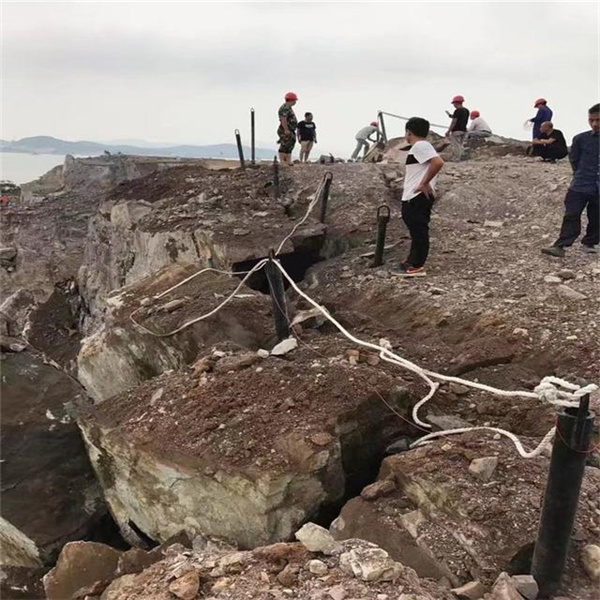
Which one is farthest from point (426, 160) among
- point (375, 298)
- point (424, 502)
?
point (424, 502)

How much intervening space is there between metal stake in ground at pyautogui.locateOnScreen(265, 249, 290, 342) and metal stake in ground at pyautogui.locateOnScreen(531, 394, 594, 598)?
269 centimetres

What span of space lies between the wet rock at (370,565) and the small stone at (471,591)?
30 centimetres

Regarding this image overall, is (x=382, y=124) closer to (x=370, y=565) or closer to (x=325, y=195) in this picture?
(x=325, y=195)

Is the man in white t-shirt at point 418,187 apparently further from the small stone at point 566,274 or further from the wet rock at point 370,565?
the wet rock at point 370,565

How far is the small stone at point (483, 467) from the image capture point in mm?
3031

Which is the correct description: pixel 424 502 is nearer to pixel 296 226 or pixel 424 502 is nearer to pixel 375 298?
pixel 375 298

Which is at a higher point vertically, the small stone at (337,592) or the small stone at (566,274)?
the small stone at (566,274)

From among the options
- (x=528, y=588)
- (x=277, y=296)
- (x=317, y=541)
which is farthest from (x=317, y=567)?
(x=277, y=296)

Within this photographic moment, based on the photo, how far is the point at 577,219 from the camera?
624cm

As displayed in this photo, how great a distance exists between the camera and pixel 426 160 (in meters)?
5.73

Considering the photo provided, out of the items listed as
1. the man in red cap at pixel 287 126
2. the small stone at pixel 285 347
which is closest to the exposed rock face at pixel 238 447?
the small stone at pixel 285 347

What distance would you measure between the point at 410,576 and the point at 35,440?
3.56m

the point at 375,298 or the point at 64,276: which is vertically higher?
the point at 375,298

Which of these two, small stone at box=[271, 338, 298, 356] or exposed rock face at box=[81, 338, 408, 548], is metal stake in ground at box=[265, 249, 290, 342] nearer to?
small stone at box=[271, 338, 298, 356]
